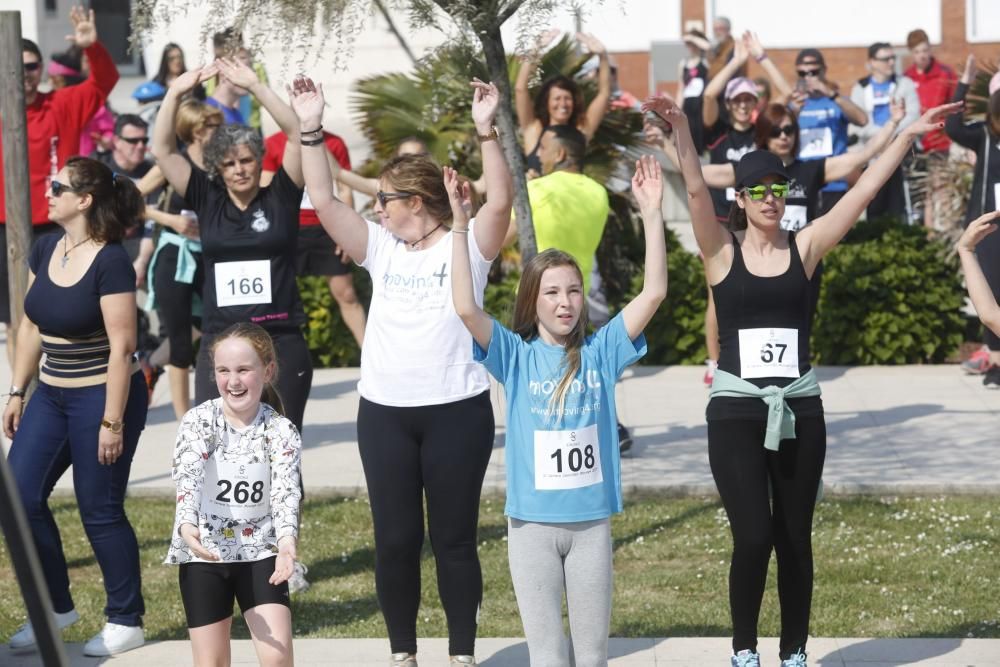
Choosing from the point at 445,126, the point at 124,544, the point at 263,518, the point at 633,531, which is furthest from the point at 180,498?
the point at 445,126

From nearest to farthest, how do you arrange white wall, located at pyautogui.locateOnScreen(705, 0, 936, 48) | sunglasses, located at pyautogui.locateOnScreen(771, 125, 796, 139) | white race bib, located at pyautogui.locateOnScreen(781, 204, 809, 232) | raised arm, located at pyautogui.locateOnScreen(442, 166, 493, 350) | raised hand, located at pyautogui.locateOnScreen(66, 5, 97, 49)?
raised arm, located at pyautogui.locateOnScreen(442, 166, 493, 350) → raised hand, located at pyautogui.locateOnScreen(66, 5, 97, 49) → sunglasses, located at pyautogui.locateOnScreen(771, 125, 796, 139) → white race bib, located at pyautogui.locateOnScreen(781, 204, 809, 232) → white wall, located at pyautogui.locateOnScreen(705, 0, 936, 48)

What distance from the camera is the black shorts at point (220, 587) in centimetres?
482

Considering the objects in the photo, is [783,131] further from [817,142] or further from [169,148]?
[169,148]

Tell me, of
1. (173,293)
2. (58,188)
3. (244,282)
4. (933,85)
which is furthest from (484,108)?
(933,85)

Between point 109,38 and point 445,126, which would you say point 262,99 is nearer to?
point 445,126

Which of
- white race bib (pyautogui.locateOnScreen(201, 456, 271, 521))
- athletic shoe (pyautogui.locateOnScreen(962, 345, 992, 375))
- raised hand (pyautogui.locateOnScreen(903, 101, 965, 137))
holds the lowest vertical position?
athletic shoe (pyautogui.locateOnScreen(962, 345, 992, 375))

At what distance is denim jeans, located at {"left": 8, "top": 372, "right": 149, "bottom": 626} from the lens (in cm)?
588

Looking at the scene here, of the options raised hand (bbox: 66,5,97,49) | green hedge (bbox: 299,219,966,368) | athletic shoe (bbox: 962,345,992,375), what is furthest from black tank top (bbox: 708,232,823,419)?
athletic shoe (bbox: 962,345,992,375)

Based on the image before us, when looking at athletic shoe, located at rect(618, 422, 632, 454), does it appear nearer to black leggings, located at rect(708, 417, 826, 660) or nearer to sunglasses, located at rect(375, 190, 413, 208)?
black leggings, located at rect(708, 417, 826, 660)

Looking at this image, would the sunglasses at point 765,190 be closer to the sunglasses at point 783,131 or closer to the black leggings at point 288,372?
the black leggings at point 288,372

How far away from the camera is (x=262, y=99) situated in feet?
20.3

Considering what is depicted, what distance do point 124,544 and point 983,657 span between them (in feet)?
10.3

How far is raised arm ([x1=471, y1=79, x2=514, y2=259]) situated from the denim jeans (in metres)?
1.57

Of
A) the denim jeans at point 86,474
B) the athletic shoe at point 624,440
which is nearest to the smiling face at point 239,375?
the denim jeans at point 86,474
